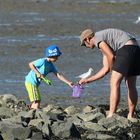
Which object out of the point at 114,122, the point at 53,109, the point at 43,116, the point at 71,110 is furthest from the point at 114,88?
the point at 53,109

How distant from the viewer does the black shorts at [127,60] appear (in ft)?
47.6

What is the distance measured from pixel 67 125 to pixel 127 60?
6.03 feet

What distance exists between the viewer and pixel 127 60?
14.5 metres

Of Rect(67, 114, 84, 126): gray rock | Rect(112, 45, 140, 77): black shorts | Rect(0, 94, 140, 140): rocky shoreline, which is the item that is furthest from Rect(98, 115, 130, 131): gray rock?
Rect(112, 45, 140, 77): black shorts

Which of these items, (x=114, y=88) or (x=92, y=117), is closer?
(x=114, y=88)

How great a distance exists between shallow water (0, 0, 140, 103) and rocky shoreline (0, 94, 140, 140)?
2705 mm

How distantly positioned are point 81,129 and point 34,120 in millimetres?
715

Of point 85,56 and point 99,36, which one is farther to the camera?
point 85,56

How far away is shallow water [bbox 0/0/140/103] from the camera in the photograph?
1939cm

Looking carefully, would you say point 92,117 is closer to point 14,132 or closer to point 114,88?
point 114,88

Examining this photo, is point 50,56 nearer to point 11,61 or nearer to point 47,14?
point 11,61

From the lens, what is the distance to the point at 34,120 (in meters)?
14.0

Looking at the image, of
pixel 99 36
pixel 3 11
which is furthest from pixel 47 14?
pixel 99 36

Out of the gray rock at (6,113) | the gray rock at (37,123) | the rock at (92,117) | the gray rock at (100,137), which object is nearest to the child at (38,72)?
the gray rock at (6,113)
